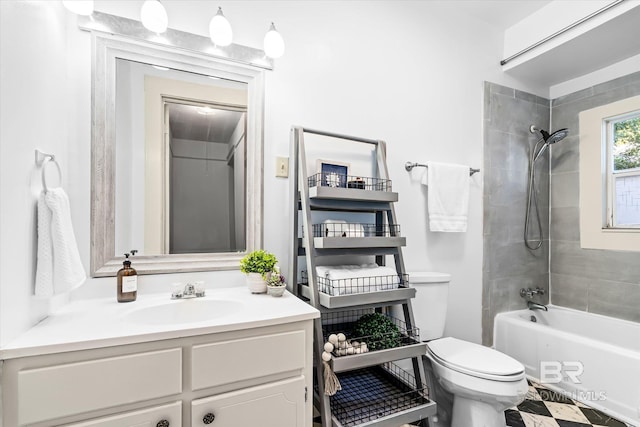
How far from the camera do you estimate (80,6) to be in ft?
3.95

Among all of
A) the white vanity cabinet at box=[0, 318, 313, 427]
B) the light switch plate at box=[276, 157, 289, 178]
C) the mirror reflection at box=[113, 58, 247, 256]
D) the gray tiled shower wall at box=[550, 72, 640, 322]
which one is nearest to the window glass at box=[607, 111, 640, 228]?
the gray tiled shower wall at box=[550, 72, 640, 322]

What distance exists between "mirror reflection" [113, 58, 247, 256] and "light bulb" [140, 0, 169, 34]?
0.57ft

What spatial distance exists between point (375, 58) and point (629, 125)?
2095mm

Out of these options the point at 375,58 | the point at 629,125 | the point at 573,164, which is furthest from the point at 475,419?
the point at 629,125

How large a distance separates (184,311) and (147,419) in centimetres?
42

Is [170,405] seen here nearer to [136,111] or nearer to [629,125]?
[136,111]

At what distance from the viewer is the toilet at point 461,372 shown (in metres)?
1.43

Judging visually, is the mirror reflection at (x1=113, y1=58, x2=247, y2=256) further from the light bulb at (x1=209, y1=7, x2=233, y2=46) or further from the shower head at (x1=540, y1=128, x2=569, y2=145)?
the shower head at (x1=540, y1=128, x2=569, y2=145)

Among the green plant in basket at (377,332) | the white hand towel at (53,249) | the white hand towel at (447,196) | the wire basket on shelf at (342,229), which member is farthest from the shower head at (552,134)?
the white hand towel at (53,249)

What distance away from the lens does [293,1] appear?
67.5 inches

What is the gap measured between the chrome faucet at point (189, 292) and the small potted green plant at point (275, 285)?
300 mm

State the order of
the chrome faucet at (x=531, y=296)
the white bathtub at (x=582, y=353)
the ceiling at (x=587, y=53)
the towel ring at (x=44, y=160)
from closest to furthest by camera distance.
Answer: the towel ring at (x=44, y=160)
the white bathtub at (x=582, y=353)
the ceiling at (x=587, y=53)
the chrome faucet at (x=531, y=296)

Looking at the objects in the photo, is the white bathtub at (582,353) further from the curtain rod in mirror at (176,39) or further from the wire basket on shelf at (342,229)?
the curtain rod in mirror at (176,39)

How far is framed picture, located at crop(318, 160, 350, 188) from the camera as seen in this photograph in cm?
167
